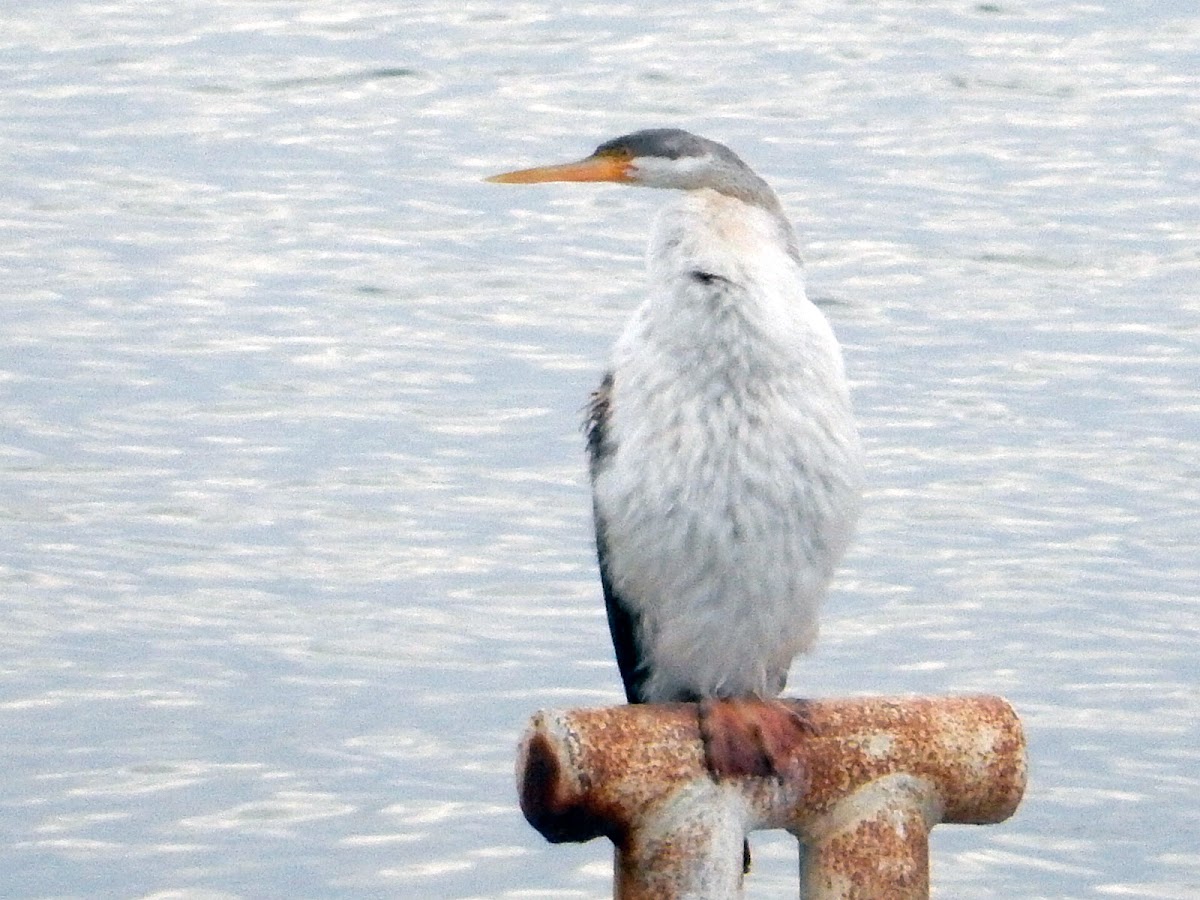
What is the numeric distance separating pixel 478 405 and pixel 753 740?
301 inches

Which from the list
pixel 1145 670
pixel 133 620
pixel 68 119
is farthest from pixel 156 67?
pixel 1145 670

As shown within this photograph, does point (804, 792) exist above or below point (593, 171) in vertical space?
below

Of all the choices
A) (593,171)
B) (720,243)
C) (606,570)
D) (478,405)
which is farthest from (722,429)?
(478,405)

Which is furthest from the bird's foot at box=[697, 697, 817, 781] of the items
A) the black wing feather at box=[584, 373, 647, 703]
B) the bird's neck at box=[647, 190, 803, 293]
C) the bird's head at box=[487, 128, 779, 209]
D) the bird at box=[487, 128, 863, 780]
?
the bird's head at box=[487, 128, 779, 209]

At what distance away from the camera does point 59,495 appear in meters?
11.6

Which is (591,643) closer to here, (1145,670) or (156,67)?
(1145,670)

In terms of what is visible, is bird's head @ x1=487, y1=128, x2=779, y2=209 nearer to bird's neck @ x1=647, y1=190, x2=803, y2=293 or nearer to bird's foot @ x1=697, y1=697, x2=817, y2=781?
bird's neck @ x1=647, y1=190, x2=803, y2=293

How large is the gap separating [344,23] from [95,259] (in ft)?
12.0

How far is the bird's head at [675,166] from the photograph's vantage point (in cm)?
534

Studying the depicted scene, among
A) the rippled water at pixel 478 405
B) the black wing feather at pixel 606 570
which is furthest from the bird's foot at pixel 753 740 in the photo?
the rippled water at pixel 478 405

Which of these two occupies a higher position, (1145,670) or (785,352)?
(785,352)

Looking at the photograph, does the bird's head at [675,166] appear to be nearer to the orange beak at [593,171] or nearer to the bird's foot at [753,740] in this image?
the orange beak at [593,171]

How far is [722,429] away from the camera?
523cm

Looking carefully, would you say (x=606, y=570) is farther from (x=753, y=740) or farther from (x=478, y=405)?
(x=478, y=405)
